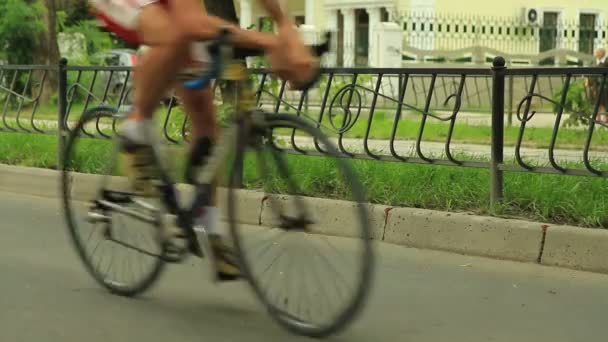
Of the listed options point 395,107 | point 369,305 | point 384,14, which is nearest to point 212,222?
point 369,305

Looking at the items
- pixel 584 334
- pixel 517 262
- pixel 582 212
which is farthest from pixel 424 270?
pixel 584 334

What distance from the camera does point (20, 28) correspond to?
80.1 feet

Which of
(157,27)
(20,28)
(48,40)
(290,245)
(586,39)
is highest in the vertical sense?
(157,27)

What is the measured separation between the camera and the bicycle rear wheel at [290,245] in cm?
422

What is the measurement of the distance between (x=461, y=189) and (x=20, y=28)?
18870 millimetres

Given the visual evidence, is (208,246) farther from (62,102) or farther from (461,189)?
(62,102)

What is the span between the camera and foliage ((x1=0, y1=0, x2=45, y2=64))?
24.1 meters

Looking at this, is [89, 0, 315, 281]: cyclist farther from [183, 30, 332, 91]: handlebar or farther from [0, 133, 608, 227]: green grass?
[0, 133, 608, 227]: green grass

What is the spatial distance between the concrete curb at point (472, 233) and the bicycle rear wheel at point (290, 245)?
84 centimetres

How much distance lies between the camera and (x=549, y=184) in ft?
23.4

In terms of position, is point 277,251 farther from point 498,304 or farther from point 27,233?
point 27,233

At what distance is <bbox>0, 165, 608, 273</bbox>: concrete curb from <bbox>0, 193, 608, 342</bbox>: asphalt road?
Answer: 11 cm

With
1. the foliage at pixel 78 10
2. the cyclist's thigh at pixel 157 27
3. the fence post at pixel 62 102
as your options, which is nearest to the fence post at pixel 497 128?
the cyclist's thigh at pixel 157 27

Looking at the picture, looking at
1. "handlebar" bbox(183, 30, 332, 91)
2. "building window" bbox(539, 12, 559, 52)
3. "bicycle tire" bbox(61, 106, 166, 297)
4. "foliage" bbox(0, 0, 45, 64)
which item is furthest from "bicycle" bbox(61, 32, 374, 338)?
"building window" bbox(539, 12, 559, 52)
